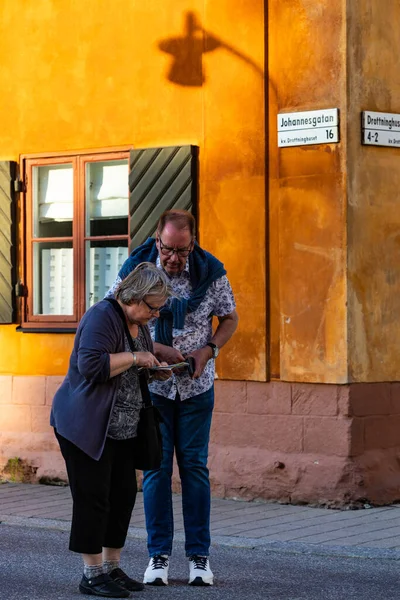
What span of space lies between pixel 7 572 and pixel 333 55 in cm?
455

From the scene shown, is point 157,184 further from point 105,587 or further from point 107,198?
point 105,587

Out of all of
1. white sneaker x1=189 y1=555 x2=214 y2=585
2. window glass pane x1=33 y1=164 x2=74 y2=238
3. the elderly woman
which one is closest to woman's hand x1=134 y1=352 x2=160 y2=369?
the elderly woman

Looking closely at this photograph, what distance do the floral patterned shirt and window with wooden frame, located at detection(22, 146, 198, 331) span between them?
3.47 m

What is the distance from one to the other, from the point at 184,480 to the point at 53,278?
16.1 feet

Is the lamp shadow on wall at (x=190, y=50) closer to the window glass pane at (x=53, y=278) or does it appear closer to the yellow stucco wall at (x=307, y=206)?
the yellow stucco wall at (x=307, y=206)

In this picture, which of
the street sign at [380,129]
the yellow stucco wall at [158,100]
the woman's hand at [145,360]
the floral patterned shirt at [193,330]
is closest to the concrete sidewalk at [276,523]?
the yellow stucco wall at [158,100]

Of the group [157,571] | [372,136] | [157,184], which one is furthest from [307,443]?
[157,571]

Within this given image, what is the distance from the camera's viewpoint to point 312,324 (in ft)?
31.4

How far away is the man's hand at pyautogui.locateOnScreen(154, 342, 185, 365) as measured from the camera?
6695 millimetres

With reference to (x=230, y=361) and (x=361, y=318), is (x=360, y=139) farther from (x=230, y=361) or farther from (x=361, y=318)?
(x=230, y=361)

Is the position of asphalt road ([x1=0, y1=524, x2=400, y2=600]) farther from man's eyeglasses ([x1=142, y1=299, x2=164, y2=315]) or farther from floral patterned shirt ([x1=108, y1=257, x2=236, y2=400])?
man's eyeglasses ([x1=142, y1=299, x2=164, y2=315])

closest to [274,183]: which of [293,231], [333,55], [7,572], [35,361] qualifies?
[293,231]

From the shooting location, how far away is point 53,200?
1144 cm

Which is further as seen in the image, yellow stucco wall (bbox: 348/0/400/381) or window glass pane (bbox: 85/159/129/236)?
window glass pane (bbox: 85/159/129/236)
